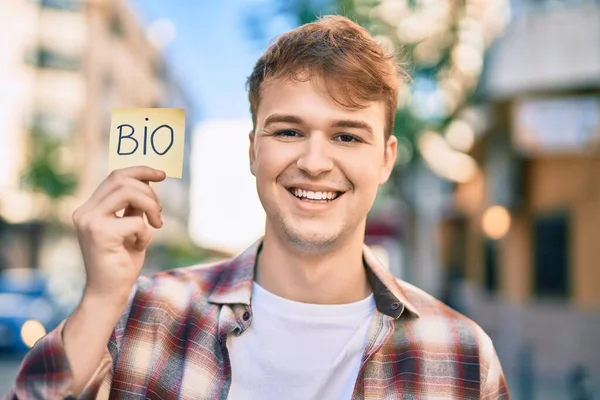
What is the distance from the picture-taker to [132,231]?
1.90 m

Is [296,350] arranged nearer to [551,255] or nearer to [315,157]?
[315,157]

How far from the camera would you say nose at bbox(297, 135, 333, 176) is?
223 centimetres

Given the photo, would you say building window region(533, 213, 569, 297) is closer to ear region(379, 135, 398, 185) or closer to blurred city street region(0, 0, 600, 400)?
blurred city street region(0, 0, 600, 400)

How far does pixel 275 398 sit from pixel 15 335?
13203 millimetres

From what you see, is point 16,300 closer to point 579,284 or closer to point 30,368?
point 579,284

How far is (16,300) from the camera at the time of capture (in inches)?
591

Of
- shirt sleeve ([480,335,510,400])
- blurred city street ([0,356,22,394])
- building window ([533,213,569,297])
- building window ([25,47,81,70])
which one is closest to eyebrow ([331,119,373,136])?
shirt sleeve ([480,335,510,400])

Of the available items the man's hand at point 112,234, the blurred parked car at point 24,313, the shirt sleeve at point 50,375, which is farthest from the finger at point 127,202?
the blurred parked car at point 24,313

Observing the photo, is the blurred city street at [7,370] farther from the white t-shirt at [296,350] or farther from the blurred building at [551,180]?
the white t-shirt at [296,350]

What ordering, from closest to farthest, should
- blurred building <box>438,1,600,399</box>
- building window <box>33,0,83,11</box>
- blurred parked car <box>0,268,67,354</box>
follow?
blurred building <box>438,1,600,399</box>
blurred parked car <box>0,268,67,354</box>
building window <box>33,0,83,11</box>

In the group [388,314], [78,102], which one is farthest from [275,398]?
[78,102]

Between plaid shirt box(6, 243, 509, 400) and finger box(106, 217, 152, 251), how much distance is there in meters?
0.41

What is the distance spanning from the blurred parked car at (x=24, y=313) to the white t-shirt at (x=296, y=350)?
11407 millimetres

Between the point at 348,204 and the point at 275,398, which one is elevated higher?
the point at 348,204
